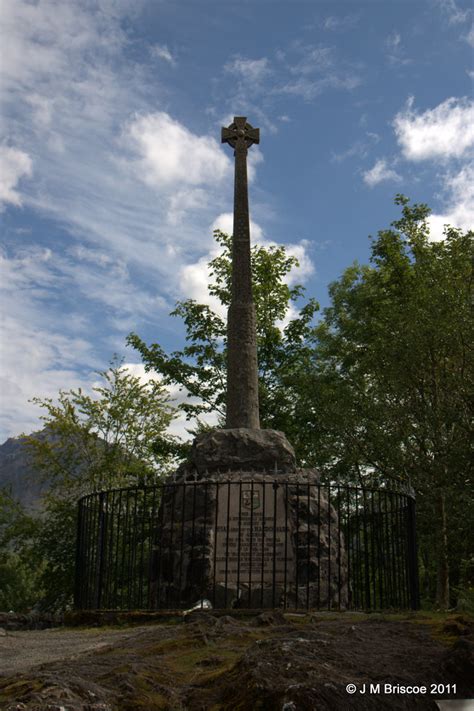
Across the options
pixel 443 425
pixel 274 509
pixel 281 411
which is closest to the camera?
pixel 274 509

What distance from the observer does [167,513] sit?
11.1 meters

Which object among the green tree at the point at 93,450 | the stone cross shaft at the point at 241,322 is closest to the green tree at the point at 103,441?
the green tree at the point at 93,450

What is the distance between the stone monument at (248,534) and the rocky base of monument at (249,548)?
15mm

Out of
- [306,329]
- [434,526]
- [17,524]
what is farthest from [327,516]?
[17,524]

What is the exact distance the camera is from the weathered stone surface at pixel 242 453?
11477 mm

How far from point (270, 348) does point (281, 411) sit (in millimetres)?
2446

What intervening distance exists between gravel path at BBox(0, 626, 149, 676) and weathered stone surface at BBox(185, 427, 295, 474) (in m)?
3.54

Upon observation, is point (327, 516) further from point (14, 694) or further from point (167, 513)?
point (14, 694)

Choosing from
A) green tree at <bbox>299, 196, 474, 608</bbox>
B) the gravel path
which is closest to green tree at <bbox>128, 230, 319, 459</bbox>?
green tree at <bbox>299, 196, 474, 608</bbox>

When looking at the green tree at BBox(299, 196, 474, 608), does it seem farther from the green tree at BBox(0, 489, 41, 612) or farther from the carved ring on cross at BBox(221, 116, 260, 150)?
the green tree at BBox(0, 489, 41, 612)

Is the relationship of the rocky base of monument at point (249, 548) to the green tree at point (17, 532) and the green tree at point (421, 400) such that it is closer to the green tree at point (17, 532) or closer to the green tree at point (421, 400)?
the green tree at point (421, 400)

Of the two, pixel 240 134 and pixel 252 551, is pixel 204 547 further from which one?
pixel 240 134

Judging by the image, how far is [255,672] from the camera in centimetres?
386

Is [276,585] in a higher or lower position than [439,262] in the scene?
lower
